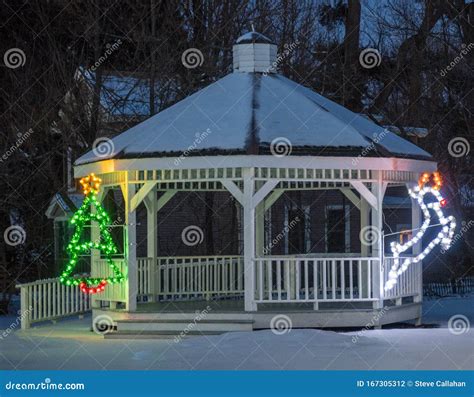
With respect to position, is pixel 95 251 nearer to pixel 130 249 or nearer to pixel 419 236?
pixel 130 249

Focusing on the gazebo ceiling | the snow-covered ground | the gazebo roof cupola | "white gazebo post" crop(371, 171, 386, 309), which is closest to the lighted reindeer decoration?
"white gazebo post" crop(371, 171, 386, 309)

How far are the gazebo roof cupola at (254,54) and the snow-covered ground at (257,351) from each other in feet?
21.5

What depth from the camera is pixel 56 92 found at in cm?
3186

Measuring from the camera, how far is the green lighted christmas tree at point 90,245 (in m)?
22.5

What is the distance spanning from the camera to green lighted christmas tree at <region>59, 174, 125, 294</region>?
73.9ft

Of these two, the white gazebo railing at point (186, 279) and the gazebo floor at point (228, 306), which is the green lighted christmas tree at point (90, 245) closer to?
the gazebo floor at point (228, 306)

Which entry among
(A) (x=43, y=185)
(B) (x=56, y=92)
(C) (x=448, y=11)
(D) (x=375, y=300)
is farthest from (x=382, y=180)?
(C) (x=448, y=11)

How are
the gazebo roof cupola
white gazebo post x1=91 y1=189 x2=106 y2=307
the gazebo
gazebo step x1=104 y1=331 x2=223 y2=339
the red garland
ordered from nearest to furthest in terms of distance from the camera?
gazebo step x1=104 y1=331 x2=223 y2=339, the gazebo, the red garland, white gazebo post x1=91 y1=189 x2=106 y2=307, the gazebo roof cupola

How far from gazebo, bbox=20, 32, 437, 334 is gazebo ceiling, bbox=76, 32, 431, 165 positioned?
26 millimetres

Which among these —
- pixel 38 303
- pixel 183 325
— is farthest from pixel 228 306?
pixel 38 303

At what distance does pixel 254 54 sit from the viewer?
2488cm

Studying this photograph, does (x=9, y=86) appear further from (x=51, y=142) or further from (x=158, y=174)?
(x=158, y=174)

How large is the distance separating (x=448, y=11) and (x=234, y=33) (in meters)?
9.28

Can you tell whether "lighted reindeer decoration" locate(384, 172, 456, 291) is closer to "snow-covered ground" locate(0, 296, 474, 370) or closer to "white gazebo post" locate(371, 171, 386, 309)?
"white gazebo post" locate(371, 171, 386, 309)
